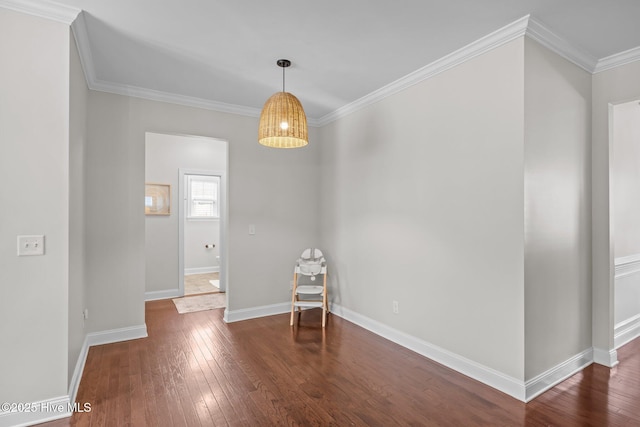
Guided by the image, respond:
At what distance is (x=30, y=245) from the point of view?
213 centimetres

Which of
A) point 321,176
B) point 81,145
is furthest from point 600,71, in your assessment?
point 81,145

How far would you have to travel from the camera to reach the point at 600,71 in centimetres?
297

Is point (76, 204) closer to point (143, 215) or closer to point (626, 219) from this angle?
point (143, 215)

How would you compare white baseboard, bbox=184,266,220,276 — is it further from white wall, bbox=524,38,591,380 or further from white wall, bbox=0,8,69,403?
white wall, bbox=524,38,591,380

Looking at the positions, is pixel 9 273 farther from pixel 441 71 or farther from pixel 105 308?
pixel 441 71

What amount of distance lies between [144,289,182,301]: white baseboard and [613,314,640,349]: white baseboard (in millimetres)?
5533

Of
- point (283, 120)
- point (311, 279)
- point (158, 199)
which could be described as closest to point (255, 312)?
point (311, 279)

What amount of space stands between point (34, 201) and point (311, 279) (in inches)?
120

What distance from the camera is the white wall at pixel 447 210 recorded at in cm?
249

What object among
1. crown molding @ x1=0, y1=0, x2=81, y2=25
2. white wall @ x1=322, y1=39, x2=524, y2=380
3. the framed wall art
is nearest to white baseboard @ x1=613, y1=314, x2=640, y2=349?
white wall @ x1=322, y1=39, x2=524, y2=380

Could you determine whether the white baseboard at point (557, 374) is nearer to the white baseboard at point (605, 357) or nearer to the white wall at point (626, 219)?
the white baseboard at point (605, 357)

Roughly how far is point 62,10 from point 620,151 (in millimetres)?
4844

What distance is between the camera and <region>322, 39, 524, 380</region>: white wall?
8.17ft

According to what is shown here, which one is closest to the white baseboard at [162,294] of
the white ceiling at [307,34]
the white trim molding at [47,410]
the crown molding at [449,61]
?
the white trim molding at [47,410]
